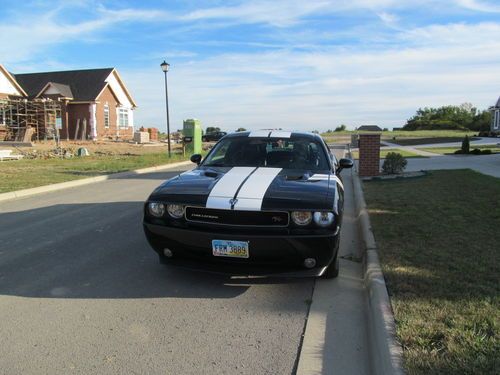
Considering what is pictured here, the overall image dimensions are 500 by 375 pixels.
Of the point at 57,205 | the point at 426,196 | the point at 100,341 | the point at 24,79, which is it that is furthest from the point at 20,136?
the point at 100,341

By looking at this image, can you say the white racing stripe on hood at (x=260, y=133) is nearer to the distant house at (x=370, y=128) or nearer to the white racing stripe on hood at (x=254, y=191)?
the white racing stripe on hood at (x=254, y=191)

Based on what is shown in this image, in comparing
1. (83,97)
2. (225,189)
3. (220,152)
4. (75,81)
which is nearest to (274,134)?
(220,152)

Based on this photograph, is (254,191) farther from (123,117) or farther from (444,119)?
(444,119)

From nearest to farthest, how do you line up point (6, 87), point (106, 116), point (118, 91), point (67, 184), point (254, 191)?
point (254, 191) → point (67, 184) → point (6, 87) → point (106, 116) → point (118, 91)

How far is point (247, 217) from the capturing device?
14.1 feet

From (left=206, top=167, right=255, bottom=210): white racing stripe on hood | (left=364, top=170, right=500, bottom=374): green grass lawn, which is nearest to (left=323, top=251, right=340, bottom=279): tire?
(left=364, top=170, right=500, bottom=374): green grass lawn

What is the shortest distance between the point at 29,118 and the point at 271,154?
116 ft

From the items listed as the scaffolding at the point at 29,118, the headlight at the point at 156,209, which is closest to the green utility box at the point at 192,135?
the scaffolding at the point at 29,118

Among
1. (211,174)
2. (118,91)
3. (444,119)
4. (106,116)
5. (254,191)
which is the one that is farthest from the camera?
(444,119)

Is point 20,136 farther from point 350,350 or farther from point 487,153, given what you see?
point 350,350

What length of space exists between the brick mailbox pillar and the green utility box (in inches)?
598

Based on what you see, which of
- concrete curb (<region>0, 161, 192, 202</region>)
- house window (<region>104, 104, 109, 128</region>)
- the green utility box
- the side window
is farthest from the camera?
house window (<region>104, 104, 109, 128</region>)

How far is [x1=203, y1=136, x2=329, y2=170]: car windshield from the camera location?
5.87m

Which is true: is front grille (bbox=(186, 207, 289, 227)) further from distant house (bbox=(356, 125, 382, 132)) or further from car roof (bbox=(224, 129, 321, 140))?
distant house (bbox=(356, 125, 382, 132))
